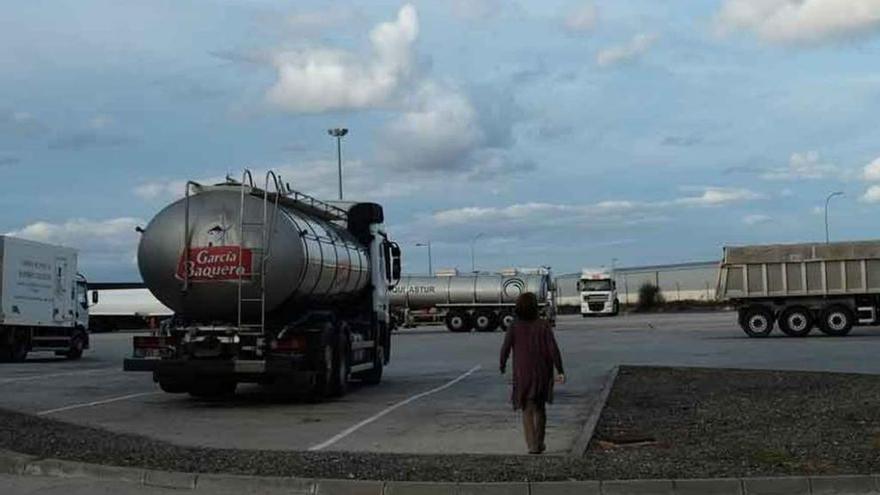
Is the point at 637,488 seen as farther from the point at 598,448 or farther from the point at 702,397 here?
the point at 702,397

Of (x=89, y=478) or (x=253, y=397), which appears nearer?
(x=89, y=478)

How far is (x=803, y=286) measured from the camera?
37.3m

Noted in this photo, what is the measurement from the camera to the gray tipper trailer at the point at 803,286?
121 ft

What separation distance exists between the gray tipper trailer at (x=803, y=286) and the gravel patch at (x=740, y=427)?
18.9 m

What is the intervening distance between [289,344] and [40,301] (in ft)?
58.6

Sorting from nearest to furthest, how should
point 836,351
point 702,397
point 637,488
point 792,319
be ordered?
point 637,488 < point 702,397 < point 836,351 < point 792,319

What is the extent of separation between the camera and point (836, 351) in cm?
2853

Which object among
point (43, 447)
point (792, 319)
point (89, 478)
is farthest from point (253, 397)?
point (792, 319)

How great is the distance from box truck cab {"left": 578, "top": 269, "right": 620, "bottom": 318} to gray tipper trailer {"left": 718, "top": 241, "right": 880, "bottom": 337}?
2977cm

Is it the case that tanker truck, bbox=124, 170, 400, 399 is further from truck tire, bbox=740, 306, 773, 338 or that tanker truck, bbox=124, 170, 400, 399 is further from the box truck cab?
the box truck cab

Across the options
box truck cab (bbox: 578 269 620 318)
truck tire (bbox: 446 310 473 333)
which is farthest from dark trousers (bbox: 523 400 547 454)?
box truck cab (bbox: 578 269 620 318)

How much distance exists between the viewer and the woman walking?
10.5 meters

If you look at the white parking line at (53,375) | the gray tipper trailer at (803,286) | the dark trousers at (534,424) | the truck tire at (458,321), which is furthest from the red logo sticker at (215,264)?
the truck tire at (458,321)

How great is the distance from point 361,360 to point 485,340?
24156 millimetres
